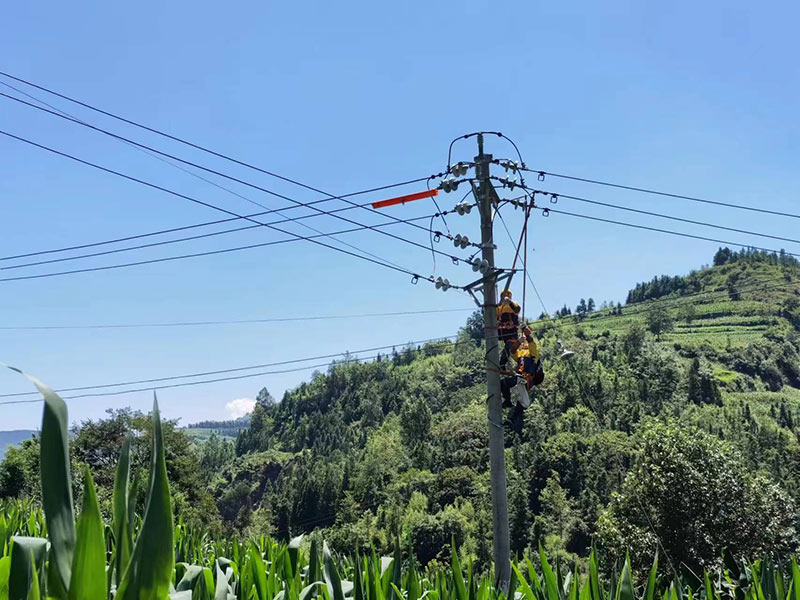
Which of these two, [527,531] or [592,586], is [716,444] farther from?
[527,531]

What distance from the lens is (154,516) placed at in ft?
2.40

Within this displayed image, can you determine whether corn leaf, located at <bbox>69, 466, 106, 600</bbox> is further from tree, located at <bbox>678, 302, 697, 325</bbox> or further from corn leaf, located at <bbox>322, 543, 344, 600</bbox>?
tree, located at <bbox>678, 302, 697, 325</bbox>

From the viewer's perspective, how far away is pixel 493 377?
8.84 metres

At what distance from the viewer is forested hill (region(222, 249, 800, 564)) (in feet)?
63.1

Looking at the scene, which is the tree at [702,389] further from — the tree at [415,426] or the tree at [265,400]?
the tree at [265,400]

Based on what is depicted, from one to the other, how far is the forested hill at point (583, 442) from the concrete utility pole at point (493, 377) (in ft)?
6.63

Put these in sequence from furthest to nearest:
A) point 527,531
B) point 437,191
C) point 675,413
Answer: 1. point 675,413
2. point 527,531
3. point 437,191

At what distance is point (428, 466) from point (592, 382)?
79.0ft

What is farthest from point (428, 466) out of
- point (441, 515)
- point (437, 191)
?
point (437, 191)

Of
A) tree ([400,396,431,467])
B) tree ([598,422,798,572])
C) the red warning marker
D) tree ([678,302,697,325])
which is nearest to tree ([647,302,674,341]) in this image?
tree ([678,302,697,325])

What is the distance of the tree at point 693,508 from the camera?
59.6 ft

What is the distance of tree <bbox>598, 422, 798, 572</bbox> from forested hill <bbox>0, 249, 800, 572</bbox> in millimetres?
47

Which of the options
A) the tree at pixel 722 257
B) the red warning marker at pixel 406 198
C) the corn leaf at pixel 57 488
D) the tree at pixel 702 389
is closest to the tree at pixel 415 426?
the tree at pixel 702 389

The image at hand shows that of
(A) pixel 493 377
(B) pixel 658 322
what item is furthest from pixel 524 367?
(B) pixel 658 322
